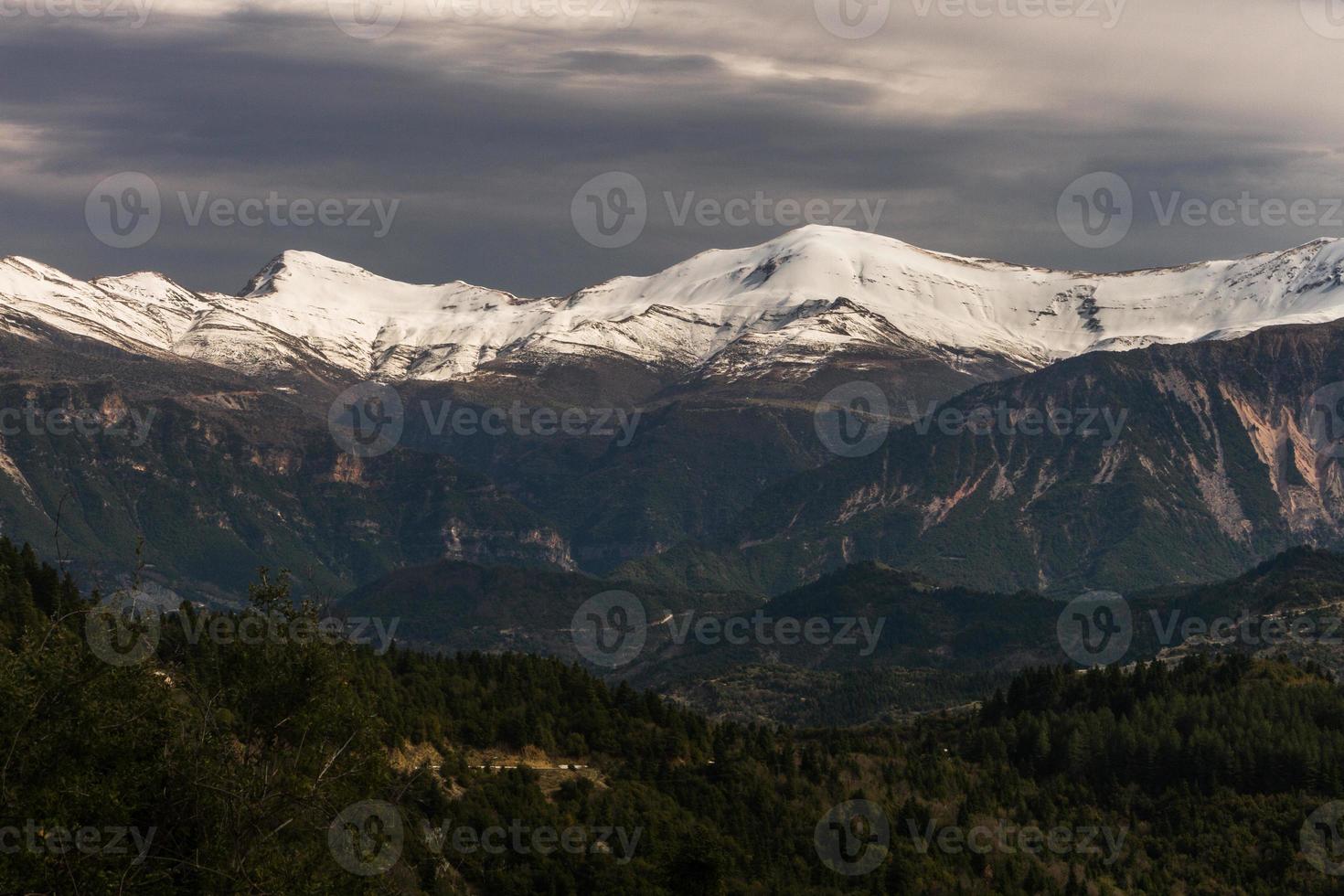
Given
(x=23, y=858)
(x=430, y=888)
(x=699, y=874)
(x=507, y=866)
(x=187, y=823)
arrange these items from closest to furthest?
(x=23, y=858) → (x=187, y=823) → (x=699, y=874) → (x=430, y=888) → (x=507, y=866)

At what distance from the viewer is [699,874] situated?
132250 millimetres

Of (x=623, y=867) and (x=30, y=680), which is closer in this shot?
(x=30, y=680)

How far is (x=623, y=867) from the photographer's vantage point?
18738cm

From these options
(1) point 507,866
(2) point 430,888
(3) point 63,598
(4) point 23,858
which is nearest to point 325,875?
(4) point 23,858

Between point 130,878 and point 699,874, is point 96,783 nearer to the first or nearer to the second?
point 130,878

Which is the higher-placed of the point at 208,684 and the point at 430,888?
the point at 208,684

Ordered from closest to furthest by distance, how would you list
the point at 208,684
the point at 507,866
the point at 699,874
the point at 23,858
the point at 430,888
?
the point at 23,858 < the point at 208,684 < the point at 699,874 < the point at 430,888 < the point at 507,866

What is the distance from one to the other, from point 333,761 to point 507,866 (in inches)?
3455

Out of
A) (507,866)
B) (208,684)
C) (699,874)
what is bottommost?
(507,866)

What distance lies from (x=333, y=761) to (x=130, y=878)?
12.0 metres

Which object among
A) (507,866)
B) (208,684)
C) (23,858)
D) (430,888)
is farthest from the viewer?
(507,866)

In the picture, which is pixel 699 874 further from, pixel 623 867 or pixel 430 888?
pixel 623 867

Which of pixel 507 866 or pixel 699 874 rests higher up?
pixel 699 874

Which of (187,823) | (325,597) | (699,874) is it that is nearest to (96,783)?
(187,823)
